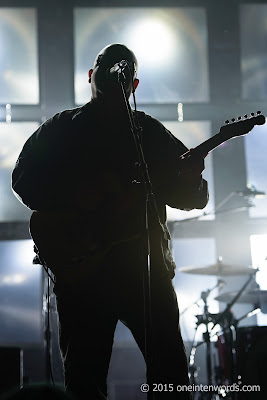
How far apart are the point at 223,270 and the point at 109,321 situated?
2.60 metres

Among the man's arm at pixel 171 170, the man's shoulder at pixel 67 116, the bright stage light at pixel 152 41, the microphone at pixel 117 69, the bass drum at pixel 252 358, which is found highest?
the bright stage light at pixel 152 41

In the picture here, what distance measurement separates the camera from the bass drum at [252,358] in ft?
7.70

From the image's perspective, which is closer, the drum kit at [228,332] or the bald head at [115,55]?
the bald head at [115,55]

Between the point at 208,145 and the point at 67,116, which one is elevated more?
the point at 67,116

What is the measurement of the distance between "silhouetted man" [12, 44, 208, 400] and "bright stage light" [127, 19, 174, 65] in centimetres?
350

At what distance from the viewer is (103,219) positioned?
1914 mm

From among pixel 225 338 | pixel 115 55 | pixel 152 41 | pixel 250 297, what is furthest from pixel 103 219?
pixel 152 41

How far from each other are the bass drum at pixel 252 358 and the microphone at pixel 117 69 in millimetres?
1311

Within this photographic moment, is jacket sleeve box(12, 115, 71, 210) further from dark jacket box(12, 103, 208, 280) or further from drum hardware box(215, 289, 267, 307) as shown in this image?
drum hardware box(215, 289, 267, 307)

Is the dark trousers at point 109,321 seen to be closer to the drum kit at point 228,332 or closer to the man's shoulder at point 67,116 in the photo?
the man's shoulder at point 67,116

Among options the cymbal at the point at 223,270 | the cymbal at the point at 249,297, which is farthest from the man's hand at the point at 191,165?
the cymbal at the point at 249,297

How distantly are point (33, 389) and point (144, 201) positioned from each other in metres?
0.72

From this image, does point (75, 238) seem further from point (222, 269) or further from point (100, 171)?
point (222, 269)

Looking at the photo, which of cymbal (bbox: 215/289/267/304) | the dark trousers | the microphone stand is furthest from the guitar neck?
cymbal (bbox: 215/289/267/304)
